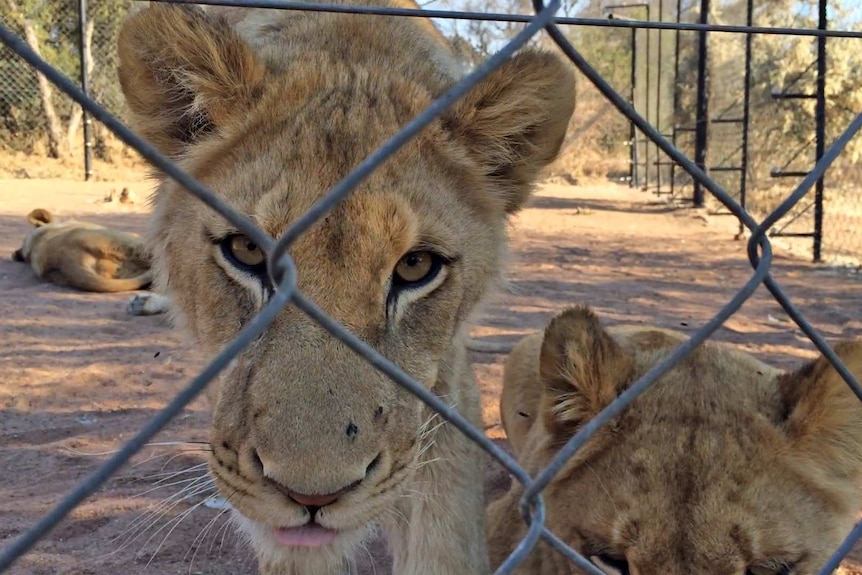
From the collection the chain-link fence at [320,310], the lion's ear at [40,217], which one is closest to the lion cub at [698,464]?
the chain-link fence at [320,310]

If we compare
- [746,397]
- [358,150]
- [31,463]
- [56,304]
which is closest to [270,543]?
[358,150]

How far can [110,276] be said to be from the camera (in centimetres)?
662

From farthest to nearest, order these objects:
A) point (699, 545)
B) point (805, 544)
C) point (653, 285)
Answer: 1. point (653, 285)
2. point (805, 544)
3. point (699, 545)

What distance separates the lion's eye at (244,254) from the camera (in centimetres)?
172

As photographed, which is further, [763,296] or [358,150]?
[763,296]

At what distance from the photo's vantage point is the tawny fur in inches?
59.5

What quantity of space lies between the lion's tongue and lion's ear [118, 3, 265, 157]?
3.10ft

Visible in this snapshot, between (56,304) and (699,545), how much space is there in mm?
5478

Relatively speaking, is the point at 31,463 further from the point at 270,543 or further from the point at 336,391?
the point at 336,391

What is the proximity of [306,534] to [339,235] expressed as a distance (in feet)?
1.85

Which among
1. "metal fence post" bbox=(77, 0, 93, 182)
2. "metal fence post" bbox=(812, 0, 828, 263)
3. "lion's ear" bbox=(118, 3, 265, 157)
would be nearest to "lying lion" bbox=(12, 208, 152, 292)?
"lion's ear" bbox=(118, 3, 265, 157)

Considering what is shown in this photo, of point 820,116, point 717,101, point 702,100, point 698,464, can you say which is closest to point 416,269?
point 698,464

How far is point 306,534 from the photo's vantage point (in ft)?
5.02

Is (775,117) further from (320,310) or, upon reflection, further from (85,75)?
(320,310)
